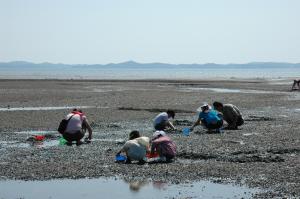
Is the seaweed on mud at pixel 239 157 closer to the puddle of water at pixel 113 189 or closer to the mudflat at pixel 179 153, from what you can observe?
the mudflat at pixel 179 153

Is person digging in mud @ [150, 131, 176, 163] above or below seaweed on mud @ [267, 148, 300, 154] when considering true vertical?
above

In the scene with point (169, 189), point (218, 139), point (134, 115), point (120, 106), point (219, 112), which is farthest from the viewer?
point (120, 106)

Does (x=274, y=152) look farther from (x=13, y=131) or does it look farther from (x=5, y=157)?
(x=13, y=131)

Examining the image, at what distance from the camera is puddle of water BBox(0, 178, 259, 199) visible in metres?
12.0

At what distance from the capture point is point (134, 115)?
31688 mm

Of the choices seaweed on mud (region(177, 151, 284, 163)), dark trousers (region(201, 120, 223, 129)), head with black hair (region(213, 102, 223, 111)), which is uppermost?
head with black hair (region(213, 102, 223, 111))

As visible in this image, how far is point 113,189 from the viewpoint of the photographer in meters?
12.7

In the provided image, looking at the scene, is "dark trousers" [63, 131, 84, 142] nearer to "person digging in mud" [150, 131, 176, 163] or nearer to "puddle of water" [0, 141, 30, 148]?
"puddle of water" [0, 141, 30, 148]

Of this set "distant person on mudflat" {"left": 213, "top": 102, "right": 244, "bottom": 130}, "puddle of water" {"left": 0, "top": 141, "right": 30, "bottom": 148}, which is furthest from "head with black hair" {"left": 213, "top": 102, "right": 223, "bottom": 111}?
"puddle of water" {"left": 0, "top": 141, "right": 30, "bottom": 148}

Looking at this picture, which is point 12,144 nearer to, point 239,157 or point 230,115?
point 239,157

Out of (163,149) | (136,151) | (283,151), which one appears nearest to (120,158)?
(136,151)

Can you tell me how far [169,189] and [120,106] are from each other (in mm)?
25249

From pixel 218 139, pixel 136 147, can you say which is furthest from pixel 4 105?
pixel 136 147

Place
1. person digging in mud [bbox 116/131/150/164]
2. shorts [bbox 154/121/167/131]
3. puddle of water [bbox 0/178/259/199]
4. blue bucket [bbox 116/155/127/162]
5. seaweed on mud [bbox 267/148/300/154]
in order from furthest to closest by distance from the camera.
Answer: shorts [bbox 154/121/167/131] < seaweed on mud [bbox 267/148/300/154] < blue bucket [bbox 116/155/127/162] < person digging in mud [bbox 116/131/150/164] < puddle of water [bbox 0/178/259/199]
